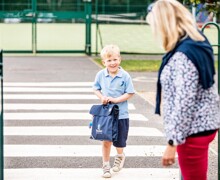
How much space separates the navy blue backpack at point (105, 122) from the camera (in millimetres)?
7133

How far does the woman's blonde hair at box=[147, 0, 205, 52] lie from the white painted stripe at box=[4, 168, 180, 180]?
116 inches

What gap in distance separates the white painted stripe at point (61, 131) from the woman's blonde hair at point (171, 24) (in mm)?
5192

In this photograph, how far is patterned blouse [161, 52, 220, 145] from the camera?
15.3 ft

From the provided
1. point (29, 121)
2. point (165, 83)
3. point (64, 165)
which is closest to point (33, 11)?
point (29, 121)

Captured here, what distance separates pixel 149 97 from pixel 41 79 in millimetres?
4129

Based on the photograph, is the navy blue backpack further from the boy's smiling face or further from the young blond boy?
the boy's smiling face

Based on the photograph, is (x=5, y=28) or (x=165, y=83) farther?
(x=5, y=28)

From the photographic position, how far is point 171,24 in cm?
465

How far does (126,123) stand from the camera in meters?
7.32

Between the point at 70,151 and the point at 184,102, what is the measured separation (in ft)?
13.7

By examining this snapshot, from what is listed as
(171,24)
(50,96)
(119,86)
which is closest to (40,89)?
(50,96)

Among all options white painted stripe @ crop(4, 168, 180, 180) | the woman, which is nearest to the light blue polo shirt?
white painted stripe @ crop(4, 168, 180, 180)

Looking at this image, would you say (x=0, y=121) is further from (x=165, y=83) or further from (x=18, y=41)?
(x=18, y=41)

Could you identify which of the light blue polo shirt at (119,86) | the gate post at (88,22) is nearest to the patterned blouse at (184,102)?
the light blue polo shirt at (119,86)
